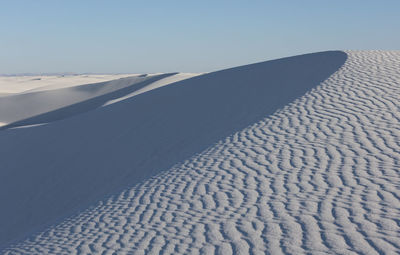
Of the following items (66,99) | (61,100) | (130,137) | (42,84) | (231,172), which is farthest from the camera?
(42,84)

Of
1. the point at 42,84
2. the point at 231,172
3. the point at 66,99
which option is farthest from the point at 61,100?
the point at 42,84

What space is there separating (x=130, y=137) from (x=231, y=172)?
5551 millimetres

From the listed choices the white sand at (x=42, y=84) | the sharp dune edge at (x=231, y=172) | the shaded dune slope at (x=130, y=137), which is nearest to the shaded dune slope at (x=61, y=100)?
the white sand at (x=42, y=84)

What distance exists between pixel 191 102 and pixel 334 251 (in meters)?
10.7

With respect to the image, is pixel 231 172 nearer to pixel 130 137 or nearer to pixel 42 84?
pixel 130 137

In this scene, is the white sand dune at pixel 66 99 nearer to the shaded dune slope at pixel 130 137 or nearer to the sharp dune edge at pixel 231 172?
the shaded dune slope at pixel 130 137

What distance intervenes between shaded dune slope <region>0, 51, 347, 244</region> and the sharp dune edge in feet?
0.19

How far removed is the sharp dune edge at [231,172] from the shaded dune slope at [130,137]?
6 cm

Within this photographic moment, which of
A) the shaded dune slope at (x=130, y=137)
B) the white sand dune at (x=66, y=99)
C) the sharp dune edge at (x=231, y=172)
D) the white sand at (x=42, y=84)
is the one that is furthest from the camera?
the white sand at (x=42, y=84)

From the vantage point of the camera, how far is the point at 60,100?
1534 inches

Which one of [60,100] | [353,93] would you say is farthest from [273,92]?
[60,100]

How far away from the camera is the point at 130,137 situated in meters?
12.9

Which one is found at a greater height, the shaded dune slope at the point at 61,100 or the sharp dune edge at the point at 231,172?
the sharp dune edge at the point at 231,172

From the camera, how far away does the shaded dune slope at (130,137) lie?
31.8 ft
